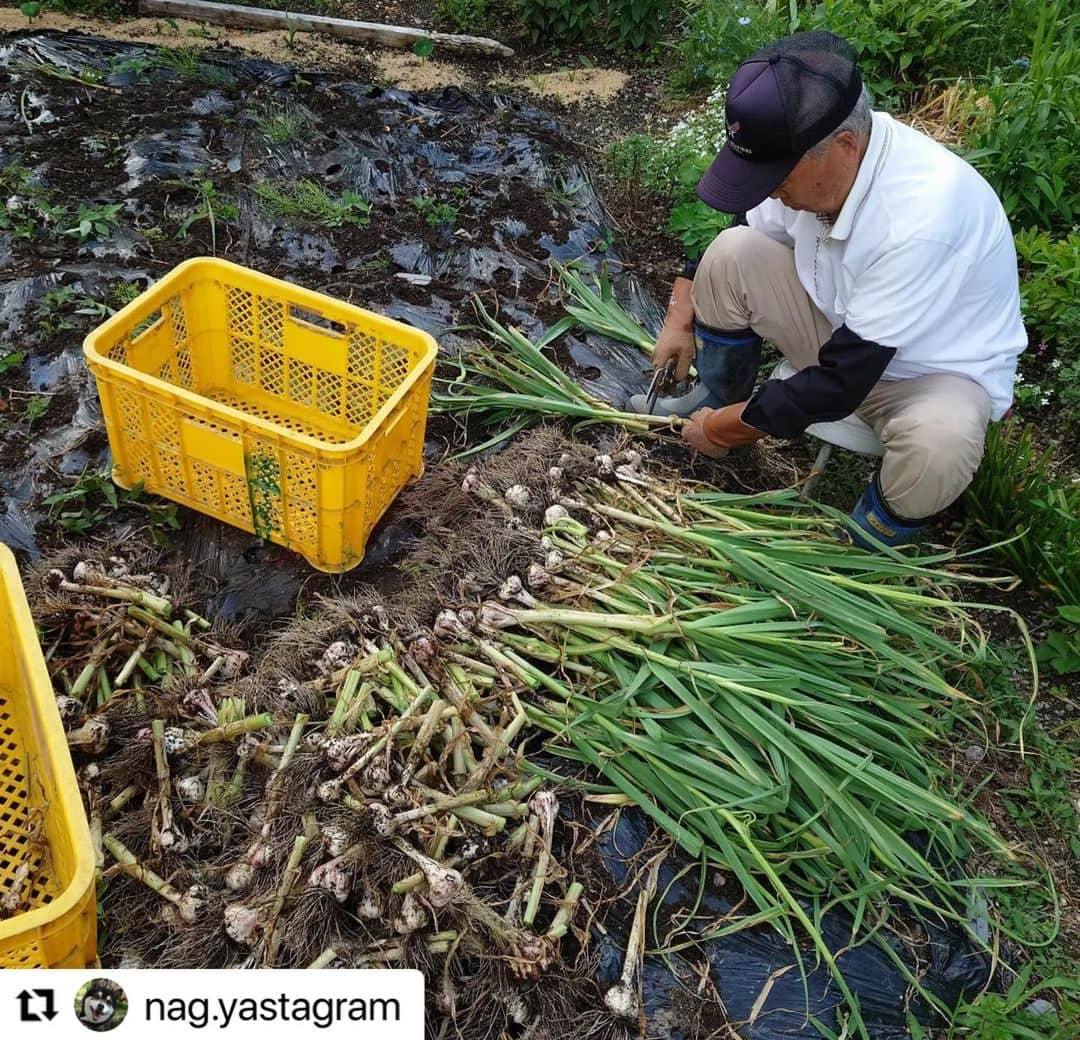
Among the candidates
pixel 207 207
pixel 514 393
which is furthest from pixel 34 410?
pixel 514 393

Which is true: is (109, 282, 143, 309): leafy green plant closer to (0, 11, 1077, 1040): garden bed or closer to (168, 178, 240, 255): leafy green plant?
(0, 11, 1077, 1040): garden bed

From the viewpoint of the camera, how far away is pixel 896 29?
13.5ft

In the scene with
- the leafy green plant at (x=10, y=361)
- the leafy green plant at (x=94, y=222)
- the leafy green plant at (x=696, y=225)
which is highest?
the leafy green plant at (x=94, y=222)

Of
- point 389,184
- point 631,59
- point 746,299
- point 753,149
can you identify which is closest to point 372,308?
point 389,184

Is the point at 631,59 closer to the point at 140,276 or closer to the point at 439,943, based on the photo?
the point at 140,276

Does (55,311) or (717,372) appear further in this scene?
(55,311)

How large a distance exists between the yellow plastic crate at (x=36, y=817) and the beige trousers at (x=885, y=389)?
189 centimetres

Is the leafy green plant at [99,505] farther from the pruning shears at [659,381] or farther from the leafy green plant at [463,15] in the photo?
the leafy green plant at [463,15]

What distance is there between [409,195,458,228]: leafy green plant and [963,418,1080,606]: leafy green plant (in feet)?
6.60

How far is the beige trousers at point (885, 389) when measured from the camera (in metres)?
2.31

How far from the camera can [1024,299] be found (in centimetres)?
323

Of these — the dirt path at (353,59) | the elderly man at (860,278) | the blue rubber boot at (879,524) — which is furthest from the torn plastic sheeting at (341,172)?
the blue rubber boot at (879,524)

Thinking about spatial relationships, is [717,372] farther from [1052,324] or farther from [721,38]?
[721,38]

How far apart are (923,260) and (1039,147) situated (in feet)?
5.88
